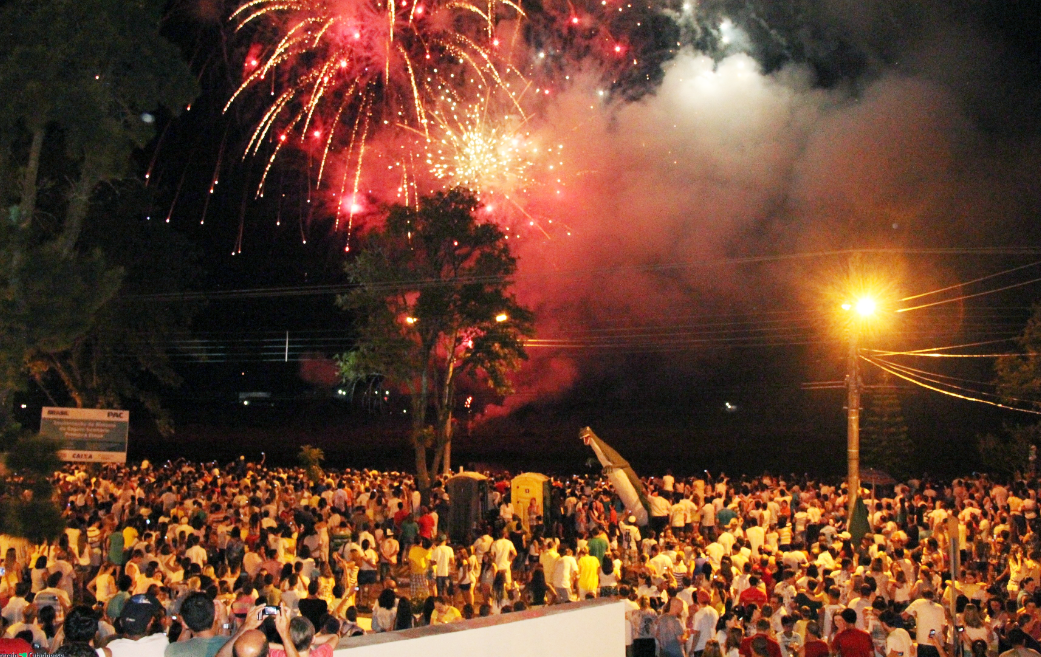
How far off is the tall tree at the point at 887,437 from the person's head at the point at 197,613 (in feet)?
104

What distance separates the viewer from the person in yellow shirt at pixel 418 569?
13.8 metres

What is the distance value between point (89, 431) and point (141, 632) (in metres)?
8.01

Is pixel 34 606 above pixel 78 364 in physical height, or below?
below

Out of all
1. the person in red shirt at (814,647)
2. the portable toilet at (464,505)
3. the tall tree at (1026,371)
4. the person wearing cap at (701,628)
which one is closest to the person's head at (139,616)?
the person wearing cap at (701,628)

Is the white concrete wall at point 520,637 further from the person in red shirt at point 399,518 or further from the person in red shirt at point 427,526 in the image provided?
the person in red shirt at point 399,518

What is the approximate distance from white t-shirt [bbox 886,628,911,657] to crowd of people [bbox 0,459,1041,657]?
0.02 m

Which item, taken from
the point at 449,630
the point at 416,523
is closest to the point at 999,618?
the point at 449,630

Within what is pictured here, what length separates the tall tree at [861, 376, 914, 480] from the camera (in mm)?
34156

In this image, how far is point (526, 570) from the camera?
15.9m

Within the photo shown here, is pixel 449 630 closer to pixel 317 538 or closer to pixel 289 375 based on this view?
pixel 317 538

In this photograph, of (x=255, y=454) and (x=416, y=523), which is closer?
(x=416, y=523)

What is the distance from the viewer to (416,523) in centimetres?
1823

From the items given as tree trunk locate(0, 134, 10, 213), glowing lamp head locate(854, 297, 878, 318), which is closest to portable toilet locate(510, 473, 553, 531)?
glowing lamp head locate(854, 297, 878, 318)

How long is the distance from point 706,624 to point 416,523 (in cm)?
934
